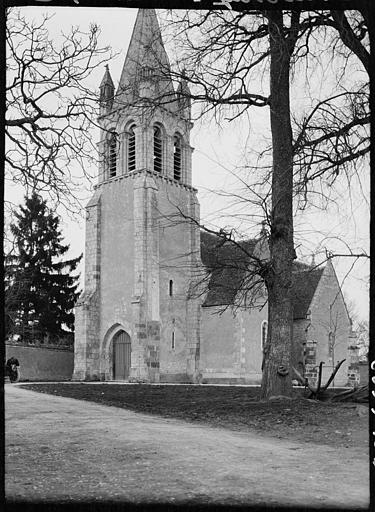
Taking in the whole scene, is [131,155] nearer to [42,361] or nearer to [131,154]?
[131,154]

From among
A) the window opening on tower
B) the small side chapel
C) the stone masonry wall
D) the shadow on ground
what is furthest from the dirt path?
the window opening on tower

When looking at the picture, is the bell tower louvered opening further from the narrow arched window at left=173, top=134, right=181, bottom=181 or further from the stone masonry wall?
the stone masonry wall

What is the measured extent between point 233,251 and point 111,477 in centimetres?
719

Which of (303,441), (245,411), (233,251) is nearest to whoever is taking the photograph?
(303,441)

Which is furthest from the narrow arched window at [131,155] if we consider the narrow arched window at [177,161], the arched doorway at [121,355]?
the arched doorway at [121,355]

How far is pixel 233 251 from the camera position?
12.8 meters

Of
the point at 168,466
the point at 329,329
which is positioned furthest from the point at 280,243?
the point at 329,329

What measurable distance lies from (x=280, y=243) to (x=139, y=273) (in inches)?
915

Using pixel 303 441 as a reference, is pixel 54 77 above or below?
above

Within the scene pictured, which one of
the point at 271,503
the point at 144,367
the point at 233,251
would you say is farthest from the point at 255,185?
the point at 144,367

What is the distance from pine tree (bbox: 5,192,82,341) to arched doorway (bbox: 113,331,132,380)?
9.80 ft

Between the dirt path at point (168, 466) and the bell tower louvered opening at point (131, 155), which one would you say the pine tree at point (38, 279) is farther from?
the bell tower louvered opening at point (131, 155)

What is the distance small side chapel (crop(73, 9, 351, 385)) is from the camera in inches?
1342

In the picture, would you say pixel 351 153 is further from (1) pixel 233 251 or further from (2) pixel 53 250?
(2) pixel 53 250
